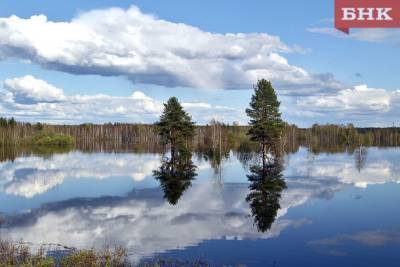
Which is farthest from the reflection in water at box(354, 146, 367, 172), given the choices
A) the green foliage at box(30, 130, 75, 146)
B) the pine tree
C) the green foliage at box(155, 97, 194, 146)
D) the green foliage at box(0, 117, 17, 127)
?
the green foliage at box(0, 117, 17, 127)

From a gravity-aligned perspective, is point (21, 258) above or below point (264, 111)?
below

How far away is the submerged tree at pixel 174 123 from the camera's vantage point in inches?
3044

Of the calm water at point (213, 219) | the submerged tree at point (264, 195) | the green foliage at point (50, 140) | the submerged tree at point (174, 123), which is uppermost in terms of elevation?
the submerged tree at point (174, 123)

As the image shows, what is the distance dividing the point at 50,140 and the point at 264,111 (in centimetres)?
11426

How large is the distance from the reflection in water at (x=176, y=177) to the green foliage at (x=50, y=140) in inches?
4115

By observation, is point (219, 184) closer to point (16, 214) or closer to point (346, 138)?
point (16, 214)

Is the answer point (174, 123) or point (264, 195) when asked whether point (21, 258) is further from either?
point (174, 123)

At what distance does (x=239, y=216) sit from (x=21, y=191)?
67.6 feet

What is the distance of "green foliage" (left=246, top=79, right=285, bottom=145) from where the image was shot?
69625 millimetres

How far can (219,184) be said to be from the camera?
148 ft

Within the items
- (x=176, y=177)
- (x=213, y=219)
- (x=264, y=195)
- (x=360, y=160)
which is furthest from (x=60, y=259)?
(x=360, y=160)

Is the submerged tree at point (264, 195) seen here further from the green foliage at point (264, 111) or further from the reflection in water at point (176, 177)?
the green foliage at point (264, 111)

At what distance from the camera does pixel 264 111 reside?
70.8m

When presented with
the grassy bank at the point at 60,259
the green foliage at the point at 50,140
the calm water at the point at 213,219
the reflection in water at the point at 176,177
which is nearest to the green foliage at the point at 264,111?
the reflection in water at the point at 176,177
